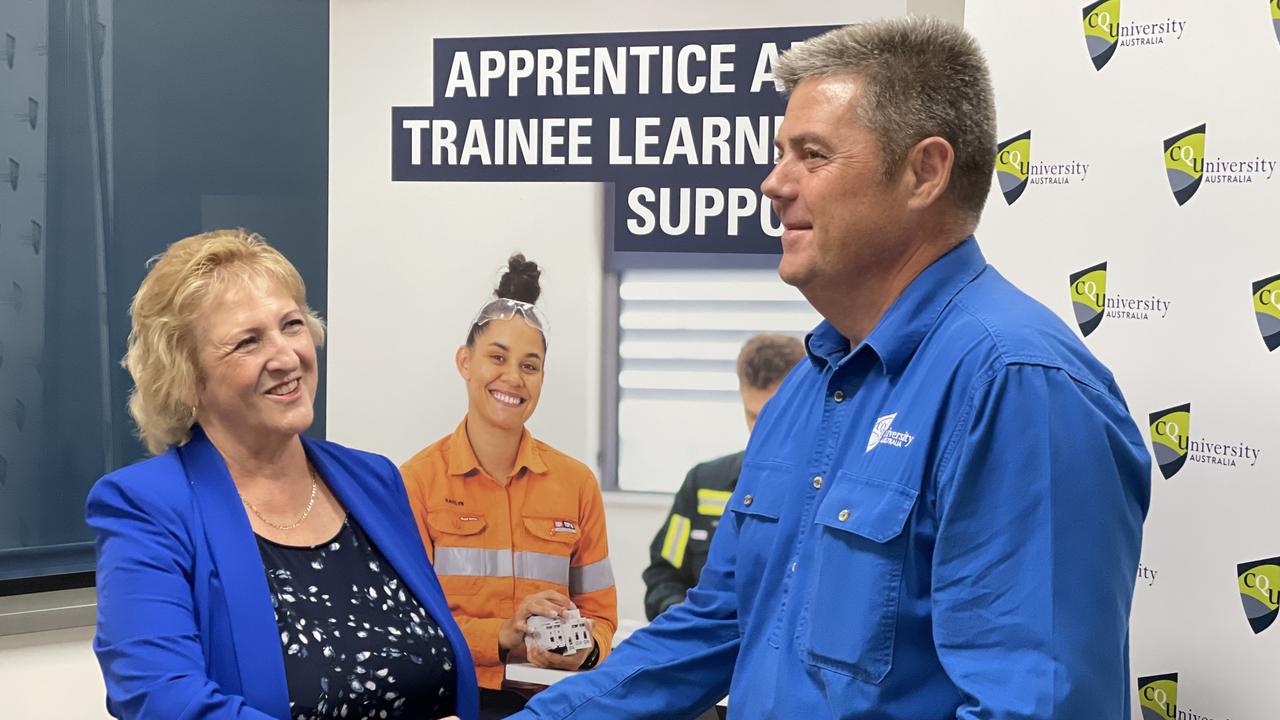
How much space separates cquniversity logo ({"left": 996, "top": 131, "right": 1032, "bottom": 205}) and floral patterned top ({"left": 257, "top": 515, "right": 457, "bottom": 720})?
4.85 feet

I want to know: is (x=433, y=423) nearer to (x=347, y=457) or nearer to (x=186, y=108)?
(x=347, y=457)

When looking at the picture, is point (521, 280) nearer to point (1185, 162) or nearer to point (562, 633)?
point (562, 633)

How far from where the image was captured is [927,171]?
1.55 metres

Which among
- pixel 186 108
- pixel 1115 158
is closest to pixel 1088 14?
pixel 1115 158

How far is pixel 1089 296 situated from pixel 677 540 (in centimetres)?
123

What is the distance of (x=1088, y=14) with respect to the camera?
2475mm

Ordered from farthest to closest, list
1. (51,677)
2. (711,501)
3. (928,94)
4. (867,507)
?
(51,677) → (711,501) → (928,94) → (867,507)

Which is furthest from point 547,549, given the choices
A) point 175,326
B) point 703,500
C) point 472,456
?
point 175,326

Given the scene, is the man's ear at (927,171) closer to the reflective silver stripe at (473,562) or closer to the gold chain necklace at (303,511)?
the gold chain necklace at (303,511)

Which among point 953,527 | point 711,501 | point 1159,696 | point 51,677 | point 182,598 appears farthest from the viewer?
point 51,677

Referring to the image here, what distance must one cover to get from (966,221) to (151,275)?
5.10 feet

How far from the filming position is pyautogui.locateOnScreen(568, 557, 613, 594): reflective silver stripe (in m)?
3.22

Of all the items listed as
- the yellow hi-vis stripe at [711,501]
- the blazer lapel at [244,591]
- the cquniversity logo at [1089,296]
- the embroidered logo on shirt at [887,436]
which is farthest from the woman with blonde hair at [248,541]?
the cquniversity logo at [1089,296]

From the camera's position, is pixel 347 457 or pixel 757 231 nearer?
pixel 347 457
